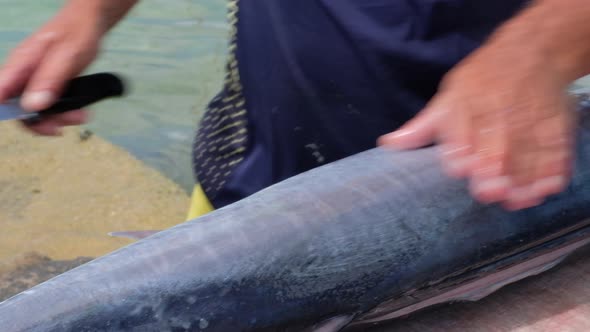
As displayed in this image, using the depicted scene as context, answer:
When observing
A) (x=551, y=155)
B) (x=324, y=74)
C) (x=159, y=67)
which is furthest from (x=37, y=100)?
(x=159, y=67)

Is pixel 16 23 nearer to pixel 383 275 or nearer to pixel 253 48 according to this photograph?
pixel 253 48

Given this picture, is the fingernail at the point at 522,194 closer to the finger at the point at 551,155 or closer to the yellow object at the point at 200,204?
the finger at the point at 551,155

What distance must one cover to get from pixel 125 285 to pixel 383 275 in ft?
1.27

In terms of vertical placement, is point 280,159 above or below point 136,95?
above

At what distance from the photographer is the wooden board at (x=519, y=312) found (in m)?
1.32

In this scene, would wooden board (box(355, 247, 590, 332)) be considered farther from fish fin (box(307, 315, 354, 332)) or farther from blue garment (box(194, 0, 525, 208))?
blue garment (box(194, 0, 525, 208))

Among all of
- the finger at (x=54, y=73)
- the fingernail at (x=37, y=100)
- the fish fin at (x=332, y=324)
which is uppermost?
the finger at (x=54, y=73)

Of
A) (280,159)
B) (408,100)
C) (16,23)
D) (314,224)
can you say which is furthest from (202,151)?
(16,23)

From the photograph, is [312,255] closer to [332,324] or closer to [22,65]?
[332,324]

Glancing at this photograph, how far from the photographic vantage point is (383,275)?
49.3 inches

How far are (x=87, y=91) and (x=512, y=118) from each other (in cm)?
85

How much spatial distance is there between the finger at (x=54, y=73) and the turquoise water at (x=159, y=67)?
1.93 m

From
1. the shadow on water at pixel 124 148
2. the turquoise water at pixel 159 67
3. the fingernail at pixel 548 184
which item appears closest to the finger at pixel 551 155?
the fingernail at pixel 548 184

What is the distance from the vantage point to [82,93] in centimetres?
159
